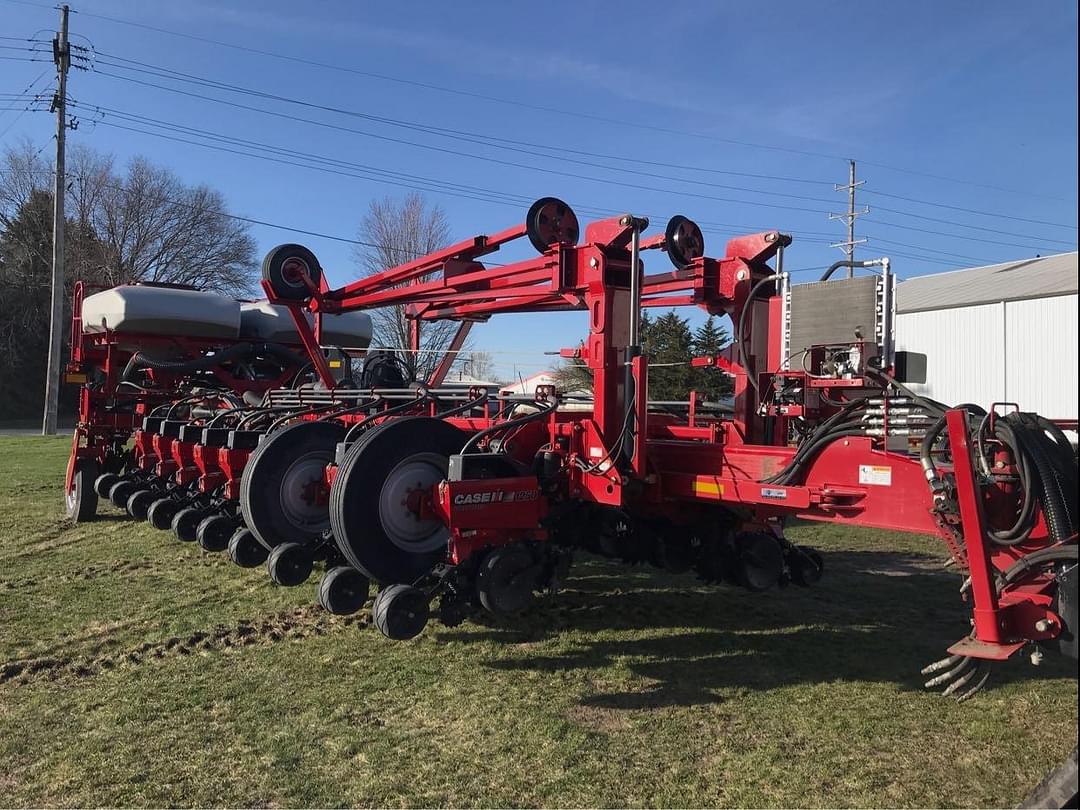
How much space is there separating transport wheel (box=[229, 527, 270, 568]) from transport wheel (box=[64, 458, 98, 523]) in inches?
175

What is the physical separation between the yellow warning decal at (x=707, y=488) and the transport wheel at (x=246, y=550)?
319cm

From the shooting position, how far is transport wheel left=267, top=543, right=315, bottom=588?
16.8ft

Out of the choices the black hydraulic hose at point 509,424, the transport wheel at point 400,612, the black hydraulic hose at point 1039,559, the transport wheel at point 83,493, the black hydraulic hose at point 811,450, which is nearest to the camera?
the black hydraulic hose at point 1039,559

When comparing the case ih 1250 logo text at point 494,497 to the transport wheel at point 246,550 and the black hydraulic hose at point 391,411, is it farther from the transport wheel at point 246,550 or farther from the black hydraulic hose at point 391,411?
the transport wheel at point 246,550

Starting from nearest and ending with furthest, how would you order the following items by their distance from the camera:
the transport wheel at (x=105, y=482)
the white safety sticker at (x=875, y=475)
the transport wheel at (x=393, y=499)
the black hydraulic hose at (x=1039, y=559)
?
the black hydraulic hose at (x=1039, y=559) < the white safety sticker at (x=875, y=475) < the transport wheel at (x=393, y=499) < the transport wheel at (x=105, y=482)

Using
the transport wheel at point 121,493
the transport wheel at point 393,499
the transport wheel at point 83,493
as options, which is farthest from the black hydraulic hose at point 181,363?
the transport wheel at point 393,499

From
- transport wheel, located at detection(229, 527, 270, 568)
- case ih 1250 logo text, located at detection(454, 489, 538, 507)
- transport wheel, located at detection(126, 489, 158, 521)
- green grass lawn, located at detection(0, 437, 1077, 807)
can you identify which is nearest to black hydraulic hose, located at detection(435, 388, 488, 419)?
case ih 1250 logo text, located at detection(454, 489, 538, 507)

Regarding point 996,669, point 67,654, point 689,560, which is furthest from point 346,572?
point 996,669

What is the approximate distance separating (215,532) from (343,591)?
242 cm

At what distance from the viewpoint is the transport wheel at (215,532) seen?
6465mm

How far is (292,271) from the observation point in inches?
307

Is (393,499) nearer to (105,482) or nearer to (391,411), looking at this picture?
(391,411)

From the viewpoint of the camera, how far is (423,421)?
4848mm

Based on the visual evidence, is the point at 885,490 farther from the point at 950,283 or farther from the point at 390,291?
the point at 950,283
